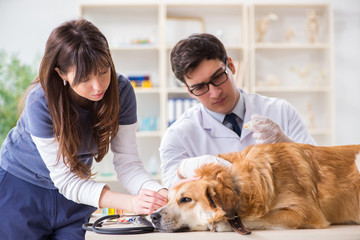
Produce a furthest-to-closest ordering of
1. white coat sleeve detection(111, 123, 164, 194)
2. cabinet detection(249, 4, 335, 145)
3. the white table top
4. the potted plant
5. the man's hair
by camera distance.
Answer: cabinet detection(249, 4, 335, 145) < the potted plant < the man's hair < white coat sleeve detection(111, 123, 164, 194) < the white table top

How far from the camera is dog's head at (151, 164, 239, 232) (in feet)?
3.82

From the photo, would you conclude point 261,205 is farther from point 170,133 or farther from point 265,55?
point 265,55

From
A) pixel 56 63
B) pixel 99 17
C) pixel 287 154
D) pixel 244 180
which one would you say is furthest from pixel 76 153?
pixel 99 17

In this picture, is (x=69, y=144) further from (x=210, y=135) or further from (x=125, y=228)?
(x=210, y=135)

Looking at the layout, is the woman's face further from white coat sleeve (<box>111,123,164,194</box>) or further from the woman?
white coat sleeve (<box>111,123,164,194</box>)

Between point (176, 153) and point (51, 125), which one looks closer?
point (51, 125)

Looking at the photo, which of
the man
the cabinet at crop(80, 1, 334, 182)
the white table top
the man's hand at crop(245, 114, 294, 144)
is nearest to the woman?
the white table top

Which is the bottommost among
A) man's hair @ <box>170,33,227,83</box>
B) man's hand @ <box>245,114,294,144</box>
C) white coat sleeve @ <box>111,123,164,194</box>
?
white coat sleeve @ <box>111,123,164,194</box>

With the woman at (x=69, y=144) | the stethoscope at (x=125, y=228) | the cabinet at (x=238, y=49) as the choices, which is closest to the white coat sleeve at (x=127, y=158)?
the woman at (x=69, y=144)

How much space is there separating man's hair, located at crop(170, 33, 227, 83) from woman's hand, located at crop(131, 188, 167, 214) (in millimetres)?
648

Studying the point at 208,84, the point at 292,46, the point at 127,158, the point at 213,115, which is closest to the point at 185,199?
the point at 127,158

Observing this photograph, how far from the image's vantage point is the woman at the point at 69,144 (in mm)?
1304

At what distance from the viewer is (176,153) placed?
1.94 m

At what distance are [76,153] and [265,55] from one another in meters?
3.77
